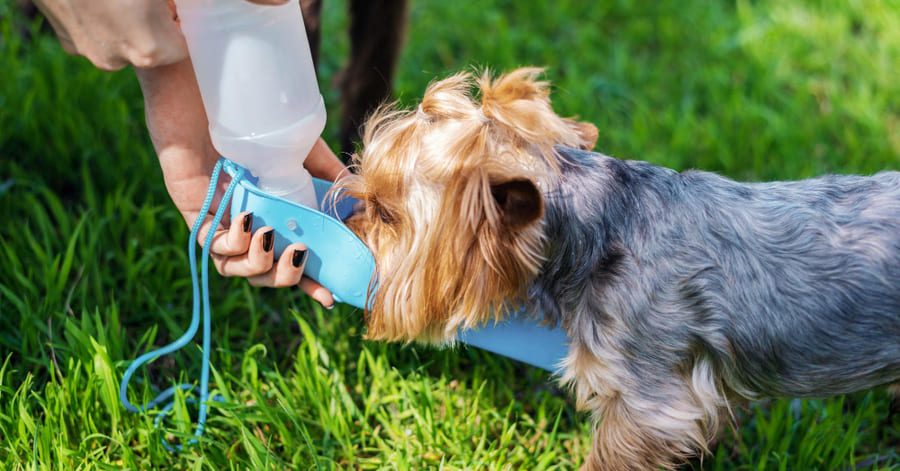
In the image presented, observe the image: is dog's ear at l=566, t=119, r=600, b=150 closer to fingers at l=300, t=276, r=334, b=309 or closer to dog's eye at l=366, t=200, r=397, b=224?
dog's eye at l=366, t=200, r=397, b=224

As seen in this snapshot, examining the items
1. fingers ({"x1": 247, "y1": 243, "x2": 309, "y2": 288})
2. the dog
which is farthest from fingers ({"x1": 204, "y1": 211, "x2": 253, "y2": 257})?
the dog

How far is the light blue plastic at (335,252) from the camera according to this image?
7.31ft

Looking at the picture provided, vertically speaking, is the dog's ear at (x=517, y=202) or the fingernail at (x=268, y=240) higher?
the dog's ear at (x=517, y=202)

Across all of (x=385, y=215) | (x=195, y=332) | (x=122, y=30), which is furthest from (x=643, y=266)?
(x=122, y=30)

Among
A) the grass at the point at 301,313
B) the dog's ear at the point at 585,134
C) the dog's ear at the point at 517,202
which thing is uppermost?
the dog's ear at the point at 585,134

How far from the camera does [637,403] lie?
7.32 ft

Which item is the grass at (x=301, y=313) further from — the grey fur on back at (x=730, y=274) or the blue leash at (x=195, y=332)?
the grey fur on back at (x=730, y=274)

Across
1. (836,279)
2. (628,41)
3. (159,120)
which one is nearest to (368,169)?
(159,120)

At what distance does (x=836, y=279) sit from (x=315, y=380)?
5.54ft

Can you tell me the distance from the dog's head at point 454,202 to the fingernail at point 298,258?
18cm

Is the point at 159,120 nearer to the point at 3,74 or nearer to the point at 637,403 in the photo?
the point at 637,403

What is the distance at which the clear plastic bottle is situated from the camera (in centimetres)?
221

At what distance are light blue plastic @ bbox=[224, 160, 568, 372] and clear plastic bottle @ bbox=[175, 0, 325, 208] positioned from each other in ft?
0.26

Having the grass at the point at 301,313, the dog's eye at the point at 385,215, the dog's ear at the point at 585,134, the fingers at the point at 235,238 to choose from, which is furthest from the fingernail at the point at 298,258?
the dog's ear at the point at 585,134
